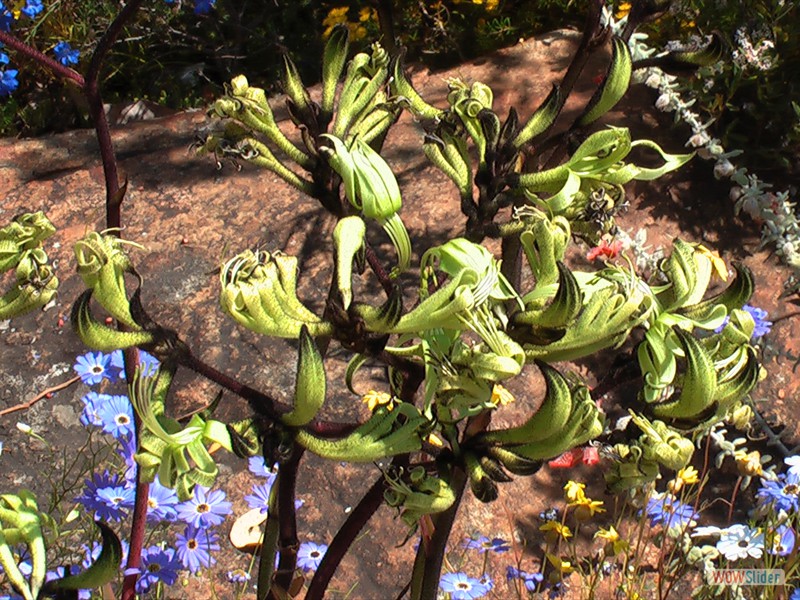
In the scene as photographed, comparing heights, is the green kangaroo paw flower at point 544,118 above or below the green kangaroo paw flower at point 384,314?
above

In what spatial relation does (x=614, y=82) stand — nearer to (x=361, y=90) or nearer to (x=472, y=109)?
(x=472, y=109)

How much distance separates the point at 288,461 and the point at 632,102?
2446 mm

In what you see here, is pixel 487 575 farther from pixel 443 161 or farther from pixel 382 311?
pixel 382 311

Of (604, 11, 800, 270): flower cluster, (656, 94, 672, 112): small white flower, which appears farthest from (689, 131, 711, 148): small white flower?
(656, 94, 672, 112): small white flower

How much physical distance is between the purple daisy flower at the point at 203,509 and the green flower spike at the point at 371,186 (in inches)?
35.4

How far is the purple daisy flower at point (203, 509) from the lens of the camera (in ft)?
5.22

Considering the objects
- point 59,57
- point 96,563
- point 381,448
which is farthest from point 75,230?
point 381,448

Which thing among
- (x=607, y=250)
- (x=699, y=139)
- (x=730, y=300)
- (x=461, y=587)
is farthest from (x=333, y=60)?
(x=699, y=139)

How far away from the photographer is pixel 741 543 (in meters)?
1.71

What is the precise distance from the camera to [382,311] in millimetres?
740

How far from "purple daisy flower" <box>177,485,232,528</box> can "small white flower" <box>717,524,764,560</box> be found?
2.86 ft

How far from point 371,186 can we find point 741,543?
1.22m

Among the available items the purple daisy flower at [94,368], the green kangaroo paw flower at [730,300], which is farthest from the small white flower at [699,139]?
the green kangaroo paw flower at [730,300]

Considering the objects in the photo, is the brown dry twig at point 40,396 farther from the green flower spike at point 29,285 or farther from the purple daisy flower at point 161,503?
the green flower spike at point 29,285
